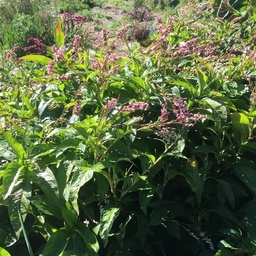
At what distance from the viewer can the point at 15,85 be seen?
2752 millimetres

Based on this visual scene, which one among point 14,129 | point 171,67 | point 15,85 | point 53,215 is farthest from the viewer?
point 15,85

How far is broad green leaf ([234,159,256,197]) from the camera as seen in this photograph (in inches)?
86.0

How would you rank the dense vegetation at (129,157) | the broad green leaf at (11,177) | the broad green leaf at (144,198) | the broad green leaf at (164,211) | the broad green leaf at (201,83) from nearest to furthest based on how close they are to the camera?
the broad green leaf at (11,177) → the dense vegetation at (129,157) → the broad green leaf at (144,198) → the broad green leaf at (164,211) → the broad green leaf at (201,83)

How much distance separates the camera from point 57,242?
1896mm

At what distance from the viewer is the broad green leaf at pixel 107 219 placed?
Result: 1858 mm

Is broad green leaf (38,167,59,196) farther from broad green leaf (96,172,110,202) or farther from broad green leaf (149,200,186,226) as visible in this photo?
broad green leaf (149,200,186,226)

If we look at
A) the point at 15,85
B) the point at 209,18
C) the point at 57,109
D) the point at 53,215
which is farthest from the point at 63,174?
the point at 209,18

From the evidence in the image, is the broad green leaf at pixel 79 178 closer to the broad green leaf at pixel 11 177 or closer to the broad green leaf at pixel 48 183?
the broad green leaf at pixel 48 183

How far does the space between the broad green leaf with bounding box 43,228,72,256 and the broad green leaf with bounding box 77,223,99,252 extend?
0.05 meters

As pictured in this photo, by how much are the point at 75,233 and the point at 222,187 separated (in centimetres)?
77

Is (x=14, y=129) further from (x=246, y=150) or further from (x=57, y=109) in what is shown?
(x=246, y=150)

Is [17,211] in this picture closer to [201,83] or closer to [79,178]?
[79,178]

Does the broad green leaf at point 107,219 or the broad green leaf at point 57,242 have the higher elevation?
the broad green leaf at point 107,219

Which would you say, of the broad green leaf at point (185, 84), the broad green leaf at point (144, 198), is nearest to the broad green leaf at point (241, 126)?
the broad green leaf at point (185, 84)
